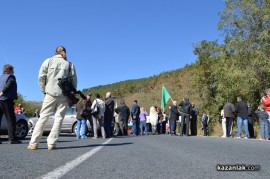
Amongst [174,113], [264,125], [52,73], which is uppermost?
[52,73]

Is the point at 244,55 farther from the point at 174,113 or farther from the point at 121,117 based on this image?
the point at 121,117

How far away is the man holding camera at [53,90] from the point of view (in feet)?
23.0

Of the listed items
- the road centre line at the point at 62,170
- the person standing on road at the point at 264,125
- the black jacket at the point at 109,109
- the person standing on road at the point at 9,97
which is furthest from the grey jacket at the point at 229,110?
the road centre line at the point at 62,170

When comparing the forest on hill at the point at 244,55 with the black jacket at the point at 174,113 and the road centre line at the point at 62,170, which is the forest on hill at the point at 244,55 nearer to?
the black jacket at the point at 174,113

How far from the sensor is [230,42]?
25250 mm

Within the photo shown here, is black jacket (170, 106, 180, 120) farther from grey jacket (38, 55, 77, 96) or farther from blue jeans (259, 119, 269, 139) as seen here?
grey jacket (38, 55, 77, 96)

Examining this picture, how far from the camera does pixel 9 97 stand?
28.9ft

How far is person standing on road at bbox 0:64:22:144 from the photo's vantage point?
8703 mm

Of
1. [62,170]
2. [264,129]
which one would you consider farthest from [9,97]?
[264,129]

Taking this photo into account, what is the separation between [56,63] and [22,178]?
12.0 feet

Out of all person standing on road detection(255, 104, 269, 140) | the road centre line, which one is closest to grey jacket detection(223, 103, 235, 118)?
person standing on road detection(255, 104, 269, 140)

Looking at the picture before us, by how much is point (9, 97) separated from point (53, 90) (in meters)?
2.30

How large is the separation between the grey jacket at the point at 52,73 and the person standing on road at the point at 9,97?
6.74ft

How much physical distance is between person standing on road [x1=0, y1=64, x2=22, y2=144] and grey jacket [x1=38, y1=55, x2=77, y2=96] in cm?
206
